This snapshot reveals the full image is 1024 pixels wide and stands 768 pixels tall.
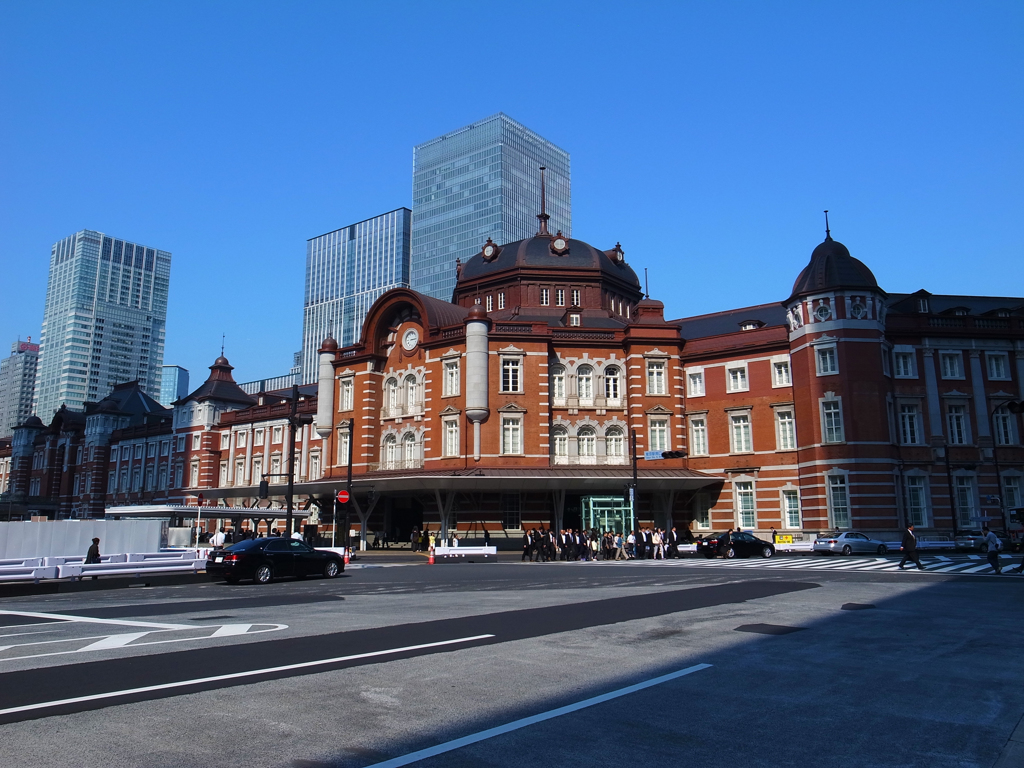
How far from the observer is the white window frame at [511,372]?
152ft

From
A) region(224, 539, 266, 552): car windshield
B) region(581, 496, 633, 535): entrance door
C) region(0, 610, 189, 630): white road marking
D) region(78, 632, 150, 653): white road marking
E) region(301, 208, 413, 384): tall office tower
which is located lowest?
region(0, 610, 189, 630): white road marking

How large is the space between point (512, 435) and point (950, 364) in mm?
24427

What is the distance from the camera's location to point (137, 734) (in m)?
5.85

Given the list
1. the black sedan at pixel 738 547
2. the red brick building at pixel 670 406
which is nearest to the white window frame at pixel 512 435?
the red brick building at pixel 670 406

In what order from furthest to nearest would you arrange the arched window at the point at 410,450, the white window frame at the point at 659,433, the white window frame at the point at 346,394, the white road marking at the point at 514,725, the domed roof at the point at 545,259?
the domed roof at the point at 545,259 → the white window frame at the point at 346,394 → the arched window at the point at 410,450 → the white window frame at the point at 659,433 → the white road marking at the point at 514,725

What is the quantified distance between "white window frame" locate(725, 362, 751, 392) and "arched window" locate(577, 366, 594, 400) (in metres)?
7.73

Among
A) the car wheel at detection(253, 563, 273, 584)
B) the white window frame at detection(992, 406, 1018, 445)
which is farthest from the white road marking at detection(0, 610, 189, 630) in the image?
the white window frame at detection(992, 406, 1018, 445)

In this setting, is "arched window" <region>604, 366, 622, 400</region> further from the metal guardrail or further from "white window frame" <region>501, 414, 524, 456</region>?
the metal guardrail

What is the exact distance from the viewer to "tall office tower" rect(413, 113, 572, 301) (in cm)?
15700

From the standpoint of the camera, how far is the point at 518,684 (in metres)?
7.76

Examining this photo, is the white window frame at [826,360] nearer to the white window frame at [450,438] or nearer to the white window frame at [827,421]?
the white window frame at [827,421]

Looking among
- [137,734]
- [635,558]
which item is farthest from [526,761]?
[635,558]

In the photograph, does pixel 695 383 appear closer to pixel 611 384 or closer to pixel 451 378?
pixel 611 384

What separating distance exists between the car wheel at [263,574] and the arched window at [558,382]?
84.4ft
